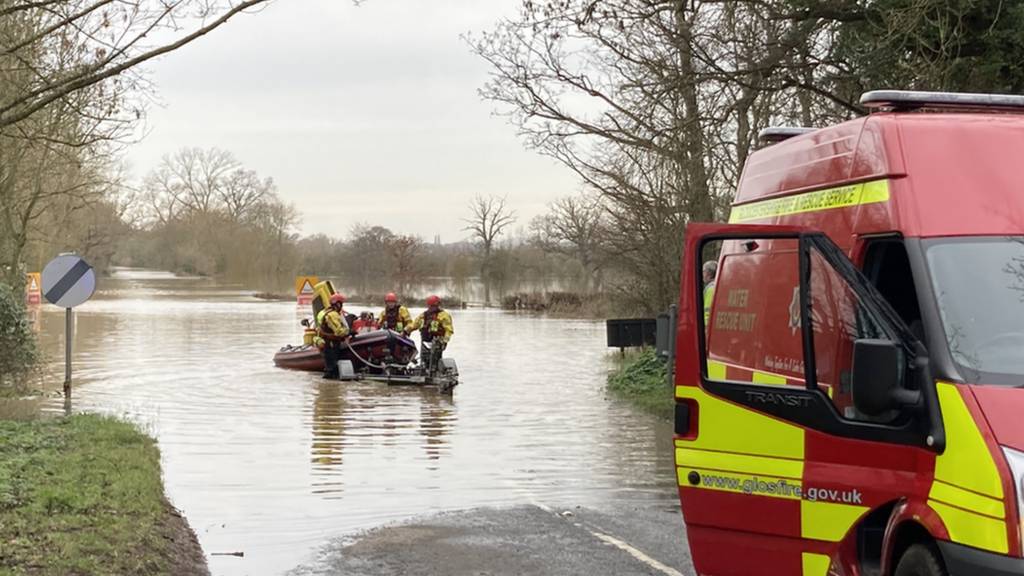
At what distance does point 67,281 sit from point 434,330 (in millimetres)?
8086

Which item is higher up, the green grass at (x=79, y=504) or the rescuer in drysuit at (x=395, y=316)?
the rescuer in drysuit at (x=395, y=316)

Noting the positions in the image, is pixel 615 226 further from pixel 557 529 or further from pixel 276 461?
pixel 557 529

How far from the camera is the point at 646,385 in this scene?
63.5 feet

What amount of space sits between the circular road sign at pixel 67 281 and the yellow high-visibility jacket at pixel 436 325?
766 cm

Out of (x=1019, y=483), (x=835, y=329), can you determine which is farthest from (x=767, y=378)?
(x=1019, y=483)

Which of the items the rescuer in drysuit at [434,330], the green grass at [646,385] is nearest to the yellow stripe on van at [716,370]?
the green grass at [646,385]

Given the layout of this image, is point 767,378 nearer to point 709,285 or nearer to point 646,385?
point 709,285

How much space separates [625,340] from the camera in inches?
772

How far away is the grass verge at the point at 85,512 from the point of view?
253 inches

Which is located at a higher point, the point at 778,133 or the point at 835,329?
the point at 778,133

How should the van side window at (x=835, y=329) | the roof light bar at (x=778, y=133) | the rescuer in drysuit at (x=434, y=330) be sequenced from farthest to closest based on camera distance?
the rescuer in drysuit at (x=434, y=330) → the roof light bar at (x=778, y=133) → the van side window at (x=835, y=329)

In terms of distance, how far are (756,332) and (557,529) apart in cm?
320

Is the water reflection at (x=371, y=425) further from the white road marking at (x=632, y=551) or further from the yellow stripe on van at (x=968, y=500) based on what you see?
the yellow stripe on van at (x=968, y=500)

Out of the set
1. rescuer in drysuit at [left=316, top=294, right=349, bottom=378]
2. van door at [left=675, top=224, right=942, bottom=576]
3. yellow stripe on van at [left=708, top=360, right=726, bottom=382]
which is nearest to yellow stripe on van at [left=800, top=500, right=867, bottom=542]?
van door at [left=675, top=224, right=942, bottom=576]
